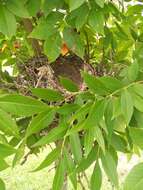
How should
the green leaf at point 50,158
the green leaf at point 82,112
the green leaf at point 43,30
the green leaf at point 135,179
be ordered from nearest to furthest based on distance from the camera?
the green leaf at point 135,179 < the green leaf at point 82,112 < the green leaf at point 50,158 < the green leaf at point 43,30

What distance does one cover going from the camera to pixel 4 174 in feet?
10.9

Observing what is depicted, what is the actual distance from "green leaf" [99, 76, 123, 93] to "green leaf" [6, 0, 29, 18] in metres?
0.22

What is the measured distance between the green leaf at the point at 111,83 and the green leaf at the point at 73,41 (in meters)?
0.29

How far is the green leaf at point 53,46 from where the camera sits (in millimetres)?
945

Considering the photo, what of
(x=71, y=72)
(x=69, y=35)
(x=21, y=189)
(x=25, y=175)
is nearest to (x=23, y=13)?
(x=69, y=35)

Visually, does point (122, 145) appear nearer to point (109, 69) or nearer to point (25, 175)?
point (109, 69)

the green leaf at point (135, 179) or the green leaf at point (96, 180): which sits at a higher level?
the green leaf at point (135, 179)

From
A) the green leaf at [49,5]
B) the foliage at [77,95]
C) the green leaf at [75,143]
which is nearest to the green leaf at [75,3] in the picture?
the foliage at [77,95]

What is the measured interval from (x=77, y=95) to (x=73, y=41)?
0.69 ft

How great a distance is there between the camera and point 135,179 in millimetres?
591

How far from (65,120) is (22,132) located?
0.77ft

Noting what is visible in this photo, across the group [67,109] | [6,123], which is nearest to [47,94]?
[67,109]

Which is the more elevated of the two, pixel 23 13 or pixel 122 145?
pixel 23 13

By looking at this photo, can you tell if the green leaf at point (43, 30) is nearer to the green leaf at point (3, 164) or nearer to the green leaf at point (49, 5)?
the green leaf at point (49, 5)
